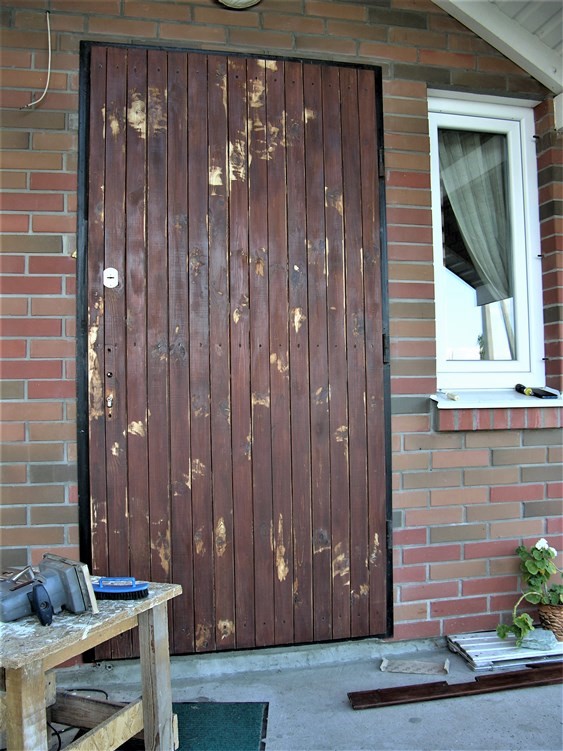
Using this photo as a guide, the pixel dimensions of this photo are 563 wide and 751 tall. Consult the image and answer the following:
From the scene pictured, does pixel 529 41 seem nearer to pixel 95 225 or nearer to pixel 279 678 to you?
pixel 95 225

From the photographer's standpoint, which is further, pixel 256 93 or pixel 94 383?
pixel 256 93

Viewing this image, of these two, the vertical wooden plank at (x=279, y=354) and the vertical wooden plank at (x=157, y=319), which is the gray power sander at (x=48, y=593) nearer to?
the vertical wooden plank at (x=157, y=319)

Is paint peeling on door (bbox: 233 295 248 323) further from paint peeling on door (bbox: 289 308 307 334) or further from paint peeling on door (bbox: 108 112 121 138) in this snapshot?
paint peeling on door (bbox: 108 112 121 138)

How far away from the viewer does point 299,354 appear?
260 centimetres

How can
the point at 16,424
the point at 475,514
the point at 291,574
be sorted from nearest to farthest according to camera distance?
the point at 16,424
the point at 291,574
the point at 475,514

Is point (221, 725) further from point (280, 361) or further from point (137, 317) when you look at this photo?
point (137, 317)

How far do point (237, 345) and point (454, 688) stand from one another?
1.67m

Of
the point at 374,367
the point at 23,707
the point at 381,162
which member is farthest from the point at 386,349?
the point at 23,707

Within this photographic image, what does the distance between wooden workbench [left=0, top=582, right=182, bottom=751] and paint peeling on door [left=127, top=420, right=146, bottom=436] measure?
717 millimetres

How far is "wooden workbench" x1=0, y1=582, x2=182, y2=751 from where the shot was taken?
1.40 metres

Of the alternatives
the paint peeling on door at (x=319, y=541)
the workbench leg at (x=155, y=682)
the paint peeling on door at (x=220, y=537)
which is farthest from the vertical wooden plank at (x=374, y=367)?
the workbench leg at (x=155, y=682)

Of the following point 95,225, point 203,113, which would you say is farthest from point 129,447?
point 203,113

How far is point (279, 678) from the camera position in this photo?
244 cm

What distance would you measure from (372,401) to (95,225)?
1454 mm
